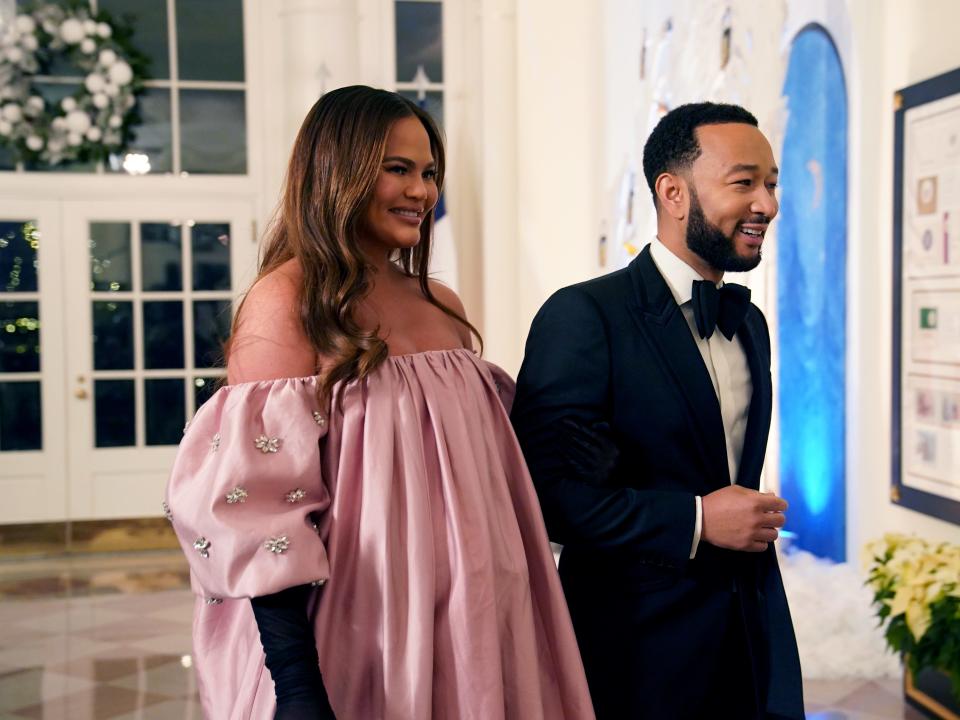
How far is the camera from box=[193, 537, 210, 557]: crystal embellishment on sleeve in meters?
1.32

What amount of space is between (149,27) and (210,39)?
387mm

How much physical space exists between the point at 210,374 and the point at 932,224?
4.84 m

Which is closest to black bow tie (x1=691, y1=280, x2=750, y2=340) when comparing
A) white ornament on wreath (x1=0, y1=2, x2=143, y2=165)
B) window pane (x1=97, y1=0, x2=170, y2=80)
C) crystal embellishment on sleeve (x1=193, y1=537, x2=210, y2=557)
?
crystal embellishment on sleeve (x1=193, y1=537, x2=210, y2=557)

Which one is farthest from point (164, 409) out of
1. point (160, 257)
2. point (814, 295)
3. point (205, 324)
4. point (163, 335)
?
point (814, 295)

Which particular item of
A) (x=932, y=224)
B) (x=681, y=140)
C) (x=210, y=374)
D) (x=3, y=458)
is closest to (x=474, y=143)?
(x=210, y=374)

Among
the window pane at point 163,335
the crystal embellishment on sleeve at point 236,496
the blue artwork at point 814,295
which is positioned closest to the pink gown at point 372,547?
the crystal embellishment on sleeve at point 236,496

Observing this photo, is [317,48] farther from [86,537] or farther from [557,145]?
[86,537]

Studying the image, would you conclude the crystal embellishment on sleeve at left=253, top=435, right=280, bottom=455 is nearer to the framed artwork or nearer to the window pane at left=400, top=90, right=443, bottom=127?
the framed artwork

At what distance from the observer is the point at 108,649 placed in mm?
4582

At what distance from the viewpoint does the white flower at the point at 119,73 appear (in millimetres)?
6648

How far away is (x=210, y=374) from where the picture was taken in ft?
22.6

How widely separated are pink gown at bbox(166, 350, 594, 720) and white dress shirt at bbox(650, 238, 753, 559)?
34 cm

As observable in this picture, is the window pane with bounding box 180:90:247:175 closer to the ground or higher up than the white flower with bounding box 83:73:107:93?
closer to the ground

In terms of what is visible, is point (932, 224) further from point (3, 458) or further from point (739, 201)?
point (3, 458)
